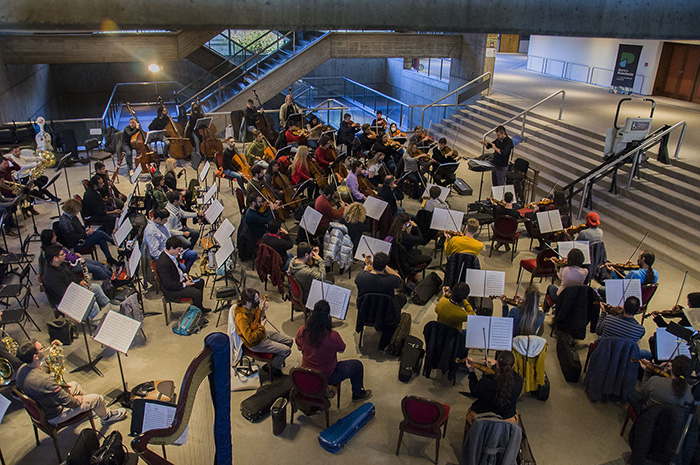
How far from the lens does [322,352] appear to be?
545cm

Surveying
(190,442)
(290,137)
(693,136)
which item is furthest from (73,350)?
(693,136)

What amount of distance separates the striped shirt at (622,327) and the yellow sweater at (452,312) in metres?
1.43

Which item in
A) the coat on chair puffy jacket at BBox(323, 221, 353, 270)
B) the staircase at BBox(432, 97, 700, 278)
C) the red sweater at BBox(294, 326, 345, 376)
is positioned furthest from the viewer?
the staircase at BBox(432, 97, 700, 278)

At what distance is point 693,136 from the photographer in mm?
12922

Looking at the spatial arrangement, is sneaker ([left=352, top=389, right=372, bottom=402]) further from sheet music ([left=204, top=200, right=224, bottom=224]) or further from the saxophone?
sheet music ([left=204, top=200, right=224, bottom=224])

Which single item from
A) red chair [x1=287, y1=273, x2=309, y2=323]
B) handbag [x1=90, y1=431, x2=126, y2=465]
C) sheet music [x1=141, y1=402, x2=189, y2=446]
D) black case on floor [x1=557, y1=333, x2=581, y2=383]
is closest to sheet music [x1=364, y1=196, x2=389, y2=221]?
red chair [x1=287, y1=273, x2=309, y2=323]

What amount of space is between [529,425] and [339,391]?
2064 millimetres

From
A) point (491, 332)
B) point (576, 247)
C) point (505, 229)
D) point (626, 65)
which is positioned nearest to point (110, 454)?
point (491, 332)

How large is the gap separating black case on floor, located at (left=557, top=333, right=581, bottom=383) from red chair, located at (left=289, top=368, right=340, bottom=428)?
9.62 ft

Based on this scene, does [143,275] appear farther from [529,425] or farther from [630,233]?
[630,233]

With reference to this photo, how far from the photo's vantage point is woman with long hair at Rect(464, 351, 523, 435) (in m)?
4.70

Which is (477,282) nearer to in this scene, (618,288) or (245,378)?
(618,288)

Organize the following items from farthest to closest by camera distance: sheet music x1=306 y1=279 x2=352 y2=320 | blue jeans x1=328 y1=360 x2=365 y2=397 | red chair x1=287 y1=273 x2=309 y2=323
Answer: red chair x1=287 y1=273 x2=309 y2=323 < sheet music x1=306 y1=279 x2=352 y2=320 < blue jeans x1=328 y1=360 x2=365 y2=397

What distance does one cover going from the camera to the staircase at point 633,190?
9.59 metres
